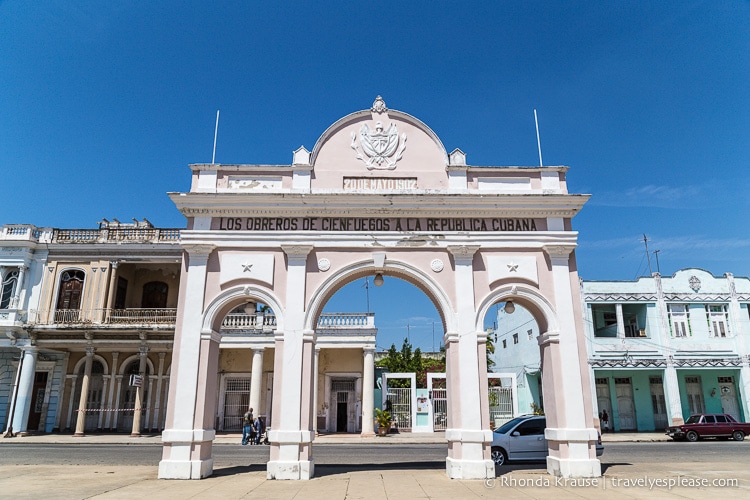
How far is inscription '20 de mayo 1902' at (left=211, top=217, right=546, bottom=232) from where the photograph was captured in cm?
1159

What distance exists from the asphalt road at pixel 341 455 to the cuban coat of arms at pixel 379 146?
23.5 ft

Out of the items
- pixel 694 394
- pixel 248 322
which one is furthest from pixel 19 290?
pixel 694 394

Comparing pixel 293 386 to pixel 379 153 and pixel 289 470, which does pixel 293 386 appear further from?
pixel 379 153

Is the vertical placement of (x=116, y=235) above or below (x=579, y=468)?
→ above

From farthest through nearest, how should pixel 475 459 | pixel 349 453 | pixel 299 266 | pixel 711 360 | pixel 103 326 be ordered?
pixel 711 360 → pixel 103 326 → pixel 349 453 → pixel 299 266 → pixel 475 459

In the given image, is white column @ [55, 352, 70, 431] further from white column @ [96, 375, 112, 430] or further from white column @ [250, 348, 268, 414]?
white column @ [250, 348, 268, 414]

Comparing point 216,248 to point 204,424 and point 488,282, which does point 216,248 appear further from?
point 488,282

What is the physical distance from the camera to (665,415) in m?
25.4

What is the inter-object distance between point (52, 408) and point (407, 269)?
2006cm

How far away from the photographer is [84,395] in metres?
21.5

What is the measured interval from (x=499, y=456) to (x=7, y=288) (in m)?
22.4

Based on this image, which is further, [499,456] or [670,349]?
[670,349]

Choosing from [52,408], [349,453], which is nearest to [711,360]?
[349,453]

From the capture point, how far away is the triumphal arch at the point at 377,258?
10.6 m
